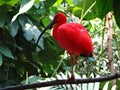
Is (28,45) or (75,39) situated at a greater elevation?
(75,39)

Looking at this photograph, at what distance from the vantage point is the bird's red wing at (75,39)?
90 centimetres

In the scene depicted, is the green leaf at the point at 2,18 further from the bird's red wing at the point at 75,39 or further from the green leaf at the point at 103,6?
the green leaf at the point at 103,6

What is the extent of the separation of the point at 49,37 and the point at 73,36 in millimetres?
927

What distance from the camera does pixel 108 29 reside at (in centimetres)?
120

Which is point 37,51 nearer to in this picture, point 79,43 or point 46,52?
point 46,52

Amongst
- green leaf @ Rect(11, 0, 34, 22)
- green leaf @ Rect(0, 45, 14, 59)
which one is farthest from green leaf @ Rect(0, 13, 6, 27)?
green leaf @ Rect(11, 0, 34, 22)

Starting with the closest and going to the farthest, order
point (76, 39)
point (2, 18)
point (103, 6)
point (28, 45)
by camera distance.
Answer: point (103, 6), point (76, 39), point (2, 18), point (28, 45)

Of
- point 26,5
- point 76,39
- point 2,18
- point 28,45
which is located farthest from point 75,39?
point 28,45

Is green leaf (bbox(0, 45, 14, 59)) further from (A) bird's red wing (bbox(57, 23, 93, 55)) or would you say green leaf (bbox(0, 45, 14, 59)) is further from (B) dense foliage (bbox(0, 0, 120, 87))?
(A) bird's red wing (bbox(57, 23, 93, 55))

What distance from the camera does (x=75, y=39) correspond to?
0.92 meters

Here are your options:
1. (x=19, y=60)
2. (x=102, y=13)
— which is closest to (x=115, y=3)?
(x=102, y=13)

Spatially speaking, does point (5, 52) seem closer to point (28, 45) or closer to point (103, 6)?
point (28, 45)

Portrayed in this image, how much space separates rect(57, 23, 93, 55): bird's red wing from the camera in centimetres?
90

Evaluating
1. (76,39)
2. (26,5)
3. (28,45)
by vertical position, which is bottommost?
(28,45)
